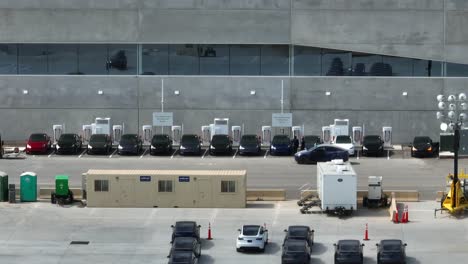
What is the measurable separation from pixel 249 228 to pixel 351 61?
28938 millimetres

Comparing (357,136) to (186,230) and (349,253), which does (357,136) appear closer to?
(186,230)

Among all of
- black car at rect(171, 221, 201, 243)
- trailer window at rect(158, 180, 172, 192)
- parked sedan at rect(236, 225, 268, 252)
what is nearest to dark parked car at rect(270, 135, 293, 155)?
trailer window at rect(158, 180, 172, 192)

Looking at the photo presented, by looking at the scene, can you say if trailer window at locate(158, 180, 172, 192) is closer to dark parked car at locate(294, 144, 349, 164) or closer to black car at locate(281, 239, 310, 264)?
black car at locate(281, 239, 310, 264)

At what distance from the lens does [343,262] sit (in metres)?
55.6

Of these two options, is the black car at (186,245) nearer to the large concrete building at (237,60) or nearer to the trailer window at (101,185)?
the trailer window at (101,185)

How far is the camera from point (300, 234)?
58.4m

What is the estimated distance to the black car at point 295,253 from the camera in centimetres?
5566

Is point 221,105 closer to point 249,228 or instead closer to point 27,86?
point 27,86

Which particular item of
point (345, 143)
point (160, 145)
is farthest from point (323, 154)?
point (160, 145)

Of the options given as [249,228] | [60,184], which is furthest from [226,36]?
[249,228]

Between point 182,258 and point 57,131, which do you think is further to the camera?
point 57,131

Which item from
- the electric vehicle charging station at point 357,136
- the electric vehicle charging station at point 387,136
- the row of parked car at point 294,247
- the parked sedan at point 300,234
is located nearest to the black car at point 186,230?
the row of parked car at point 294,247

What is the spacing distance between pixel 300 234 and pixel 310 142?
24.4 meters

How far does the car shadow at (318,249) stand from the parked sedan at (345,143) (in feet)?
71.2
